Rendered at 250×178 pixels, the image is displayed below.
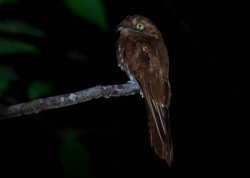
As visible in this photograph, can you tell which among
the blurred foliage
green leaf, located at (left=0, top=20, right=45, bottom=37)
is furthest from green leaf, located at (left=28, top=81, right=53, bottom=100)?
green leaf, located at (left=0, top=20, right=45, bottom=37)

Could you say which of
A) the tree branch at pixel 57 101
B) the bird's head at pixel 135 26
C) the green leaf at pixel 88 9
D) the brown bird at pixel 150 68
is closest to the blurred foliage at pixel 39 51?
the green leaf at pixel 88 9

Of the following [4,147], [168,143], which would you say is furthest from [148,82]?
[4,147]

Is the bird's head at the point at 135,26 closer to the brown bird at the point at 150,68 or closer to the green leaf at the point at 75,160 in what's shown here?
the brown bird at the point at 150,68

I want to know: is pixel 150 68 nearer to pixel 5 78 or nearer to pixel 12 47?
pixel 5 78

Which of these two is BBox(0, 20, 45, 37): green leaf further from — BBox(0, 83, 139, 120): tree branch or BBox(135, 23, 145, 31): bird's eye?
BBox(135, 23, 145, 31): bird's eye

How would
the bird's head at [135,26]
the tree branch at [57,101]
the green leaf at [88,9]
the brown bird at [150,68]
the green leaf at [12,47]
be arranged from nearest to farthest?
the green leaf at [88,9], the green leaf at [12,47], the tree branch at [57,101], the brown bird at [150,68], the bird's head at [135,26]

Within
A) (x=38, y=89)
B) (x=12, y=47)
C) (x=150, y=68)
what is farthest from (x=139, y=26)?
(x=12, y=47)
